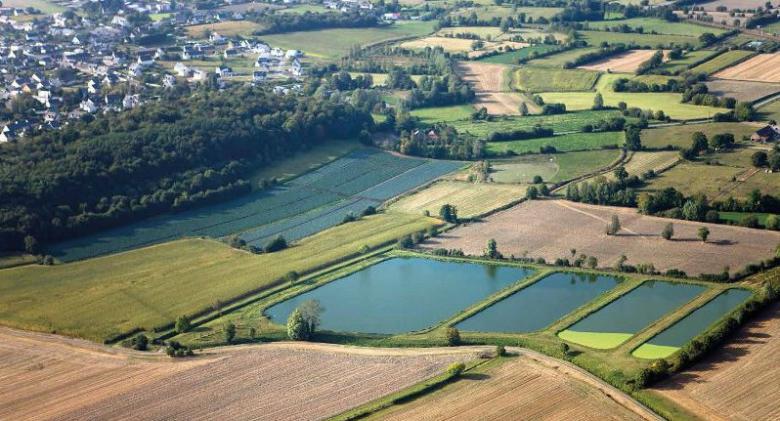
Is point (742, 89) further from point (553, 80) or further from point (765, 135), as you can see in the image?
point (553, 80)

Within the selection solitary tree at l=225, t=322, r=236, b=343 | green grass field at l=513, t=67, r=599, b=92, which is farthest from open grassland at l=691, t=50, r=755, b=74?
solitary tree at l=225, t=322, r=236, b=343

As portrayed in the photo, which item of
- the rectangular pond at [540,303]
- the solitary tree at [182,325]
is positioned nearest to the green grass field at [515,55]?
the rectangular pond at [540,303]

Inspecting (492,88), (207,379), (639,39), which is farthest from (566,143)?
(207,379)

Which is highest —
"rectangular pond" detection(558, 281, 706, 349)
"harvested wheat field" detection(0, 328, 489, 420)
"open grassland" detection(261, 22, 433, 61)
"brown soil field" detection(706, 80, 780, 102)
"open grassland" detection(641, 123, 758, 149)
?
"open grassland" detection(261, 22, 433, 61)

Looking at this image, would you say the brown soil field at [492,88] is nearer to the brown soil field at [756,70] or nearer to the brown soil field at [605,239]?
the brown soil field at [756,70]

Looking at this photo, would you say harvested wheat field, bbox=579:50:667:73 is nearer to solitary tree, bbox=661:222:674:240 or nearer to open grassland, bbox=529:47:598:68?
open grassland, bbox=529:47:598:68

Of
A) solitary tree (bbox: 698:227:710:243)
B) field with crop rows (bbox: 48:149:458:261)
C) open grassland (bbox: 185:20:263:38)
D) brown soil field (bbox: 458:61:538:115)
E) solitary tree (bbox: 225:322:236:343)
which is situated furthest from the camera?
open grassland (bbox: 185:20:263:38)
